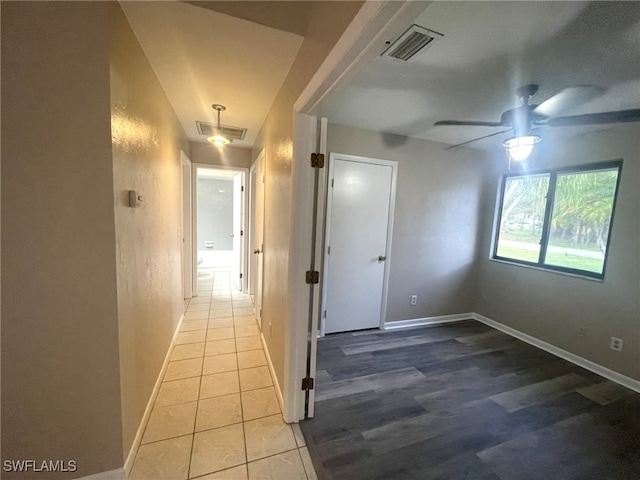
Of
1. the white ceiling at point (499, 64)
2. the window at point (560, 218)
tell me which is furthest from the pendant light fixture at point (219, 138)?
the window at point (560, 218)

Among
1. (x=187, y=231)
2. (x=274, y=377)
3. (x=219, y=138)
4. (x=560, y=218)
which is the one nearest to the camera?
(x=274, y=377)

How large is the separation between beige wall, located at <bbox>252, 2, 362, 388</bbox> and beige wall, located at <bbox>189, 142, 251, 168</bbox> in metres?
1.59

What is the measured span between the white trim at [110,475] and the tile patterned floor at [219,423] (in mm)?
53

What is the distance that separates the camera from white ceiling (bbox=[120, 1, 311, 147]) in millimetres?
1271

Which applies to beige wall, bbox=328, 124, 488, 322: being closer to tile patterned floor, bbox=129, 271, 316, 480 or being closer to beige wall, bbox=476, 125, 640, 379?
beige wall, bbox=476, 125, 640, 379

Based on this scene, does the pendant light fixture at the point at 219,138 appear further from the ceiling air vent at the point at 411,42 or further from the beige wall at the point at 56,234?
the ceiling air vent at the point at 411,42

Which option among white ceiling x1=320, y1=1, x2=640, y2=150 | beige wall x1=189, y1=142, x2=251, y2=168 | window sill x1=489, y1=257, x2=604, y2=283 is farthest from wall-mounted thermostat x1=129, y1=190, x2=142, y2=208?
window sill x1=489, y1=257, x2=604, y2=283

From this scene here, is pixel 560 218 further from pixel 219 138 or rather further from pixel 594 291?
pixel 219 138

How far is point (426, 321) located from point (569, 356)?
146 centimetres

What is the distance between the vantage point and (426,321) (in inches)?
136

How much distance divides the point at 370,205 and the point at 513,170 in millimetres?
2066

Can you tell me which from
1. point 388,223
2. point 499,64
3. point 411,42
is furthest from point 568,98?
point 388,223

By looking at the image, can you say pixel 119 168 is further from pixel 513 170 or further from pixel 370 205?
pixel 513 170

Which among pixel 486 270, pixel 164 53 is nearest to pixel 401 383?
pixel 486 270
